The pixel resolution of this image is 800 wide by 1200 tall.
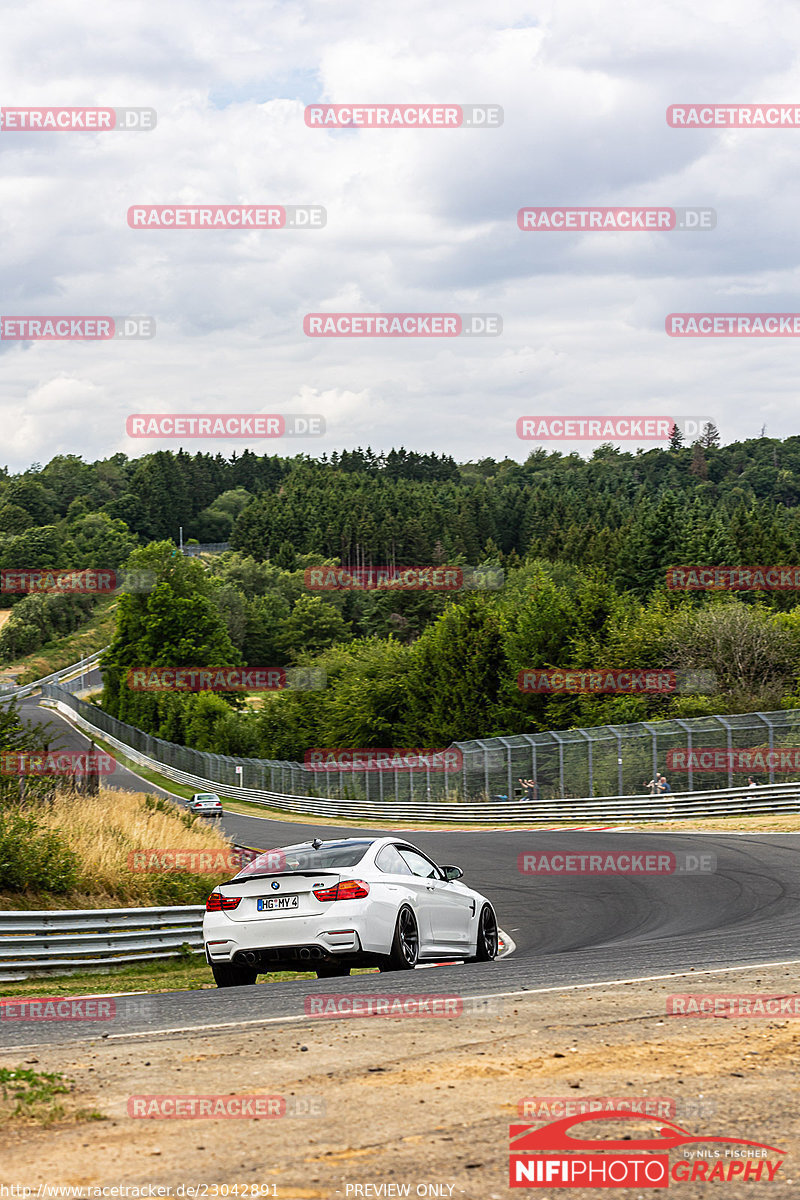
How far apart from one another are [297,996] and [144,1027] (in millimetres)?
1688

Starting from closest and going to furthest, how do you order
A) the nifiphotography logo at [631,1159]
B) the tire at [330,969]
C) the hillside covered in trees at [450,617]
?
the nifiphotography logo at [631,1159] < the tire at [330,969] < the hillside covered in trees at [450,617]

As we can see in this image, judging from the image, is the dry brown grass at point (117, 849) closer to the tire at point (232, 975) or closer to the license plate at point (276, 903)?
the tire at point (232, 975)

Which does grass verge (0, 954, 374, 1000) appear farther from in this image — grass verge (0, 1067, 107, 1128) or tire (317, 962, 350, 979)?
grass verge (0, 1067, 107, 1128)

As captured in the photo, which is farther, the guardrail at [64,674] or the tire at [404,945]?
the guardrail at [64,674]

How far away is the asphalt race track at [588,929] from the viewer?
9.11 meters

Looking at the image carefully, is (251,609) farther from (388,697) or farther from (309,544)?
(388,697)

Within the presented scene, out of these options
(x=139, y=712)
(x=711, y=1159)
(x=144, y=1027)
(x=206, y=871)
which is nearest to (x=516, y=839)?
(x=206, y=871)

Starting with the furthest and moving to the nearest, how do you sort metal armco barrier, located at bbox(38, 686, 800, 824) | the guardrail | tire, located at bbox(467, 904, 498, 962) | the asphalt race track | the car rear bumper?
the guardrail, metal armco barrier, located at bbox(38, 686, 800, 824), tire, located at bbox(467, 904, 498, 962), the car rear bumper, the asphalt race track

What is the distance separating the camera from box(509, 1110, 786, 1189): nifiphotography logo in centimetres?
460

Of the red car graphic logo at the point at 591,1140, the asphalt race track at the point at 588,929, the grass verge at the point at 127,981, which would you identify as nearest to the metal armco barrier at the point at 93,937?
the grass verge at the point at 127,981

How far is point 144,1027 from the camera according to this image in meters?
8.27

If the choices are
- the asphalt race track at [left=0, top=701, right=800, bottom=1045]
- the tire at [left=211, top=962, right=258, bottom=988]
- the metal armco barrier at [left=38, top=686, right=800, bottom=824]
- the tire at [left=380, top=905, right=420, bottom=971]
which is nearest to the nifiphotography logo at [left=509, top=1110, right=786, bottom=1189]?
the asphalt race track at [left=0, top=701, right=800, bottom=1045]

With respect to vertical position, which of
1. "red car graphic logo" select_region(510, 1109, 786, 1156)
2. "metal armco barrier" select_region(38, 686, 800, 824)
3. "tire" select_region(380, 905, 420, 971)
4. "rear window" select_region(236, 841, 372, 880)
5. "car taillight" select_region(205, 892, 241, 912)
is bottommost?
"metal armco barrier" select_region(38, 686, 800, 824)

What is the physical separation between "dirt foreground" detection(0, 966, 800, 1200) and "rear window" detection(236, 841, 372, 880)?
9.98 feet
